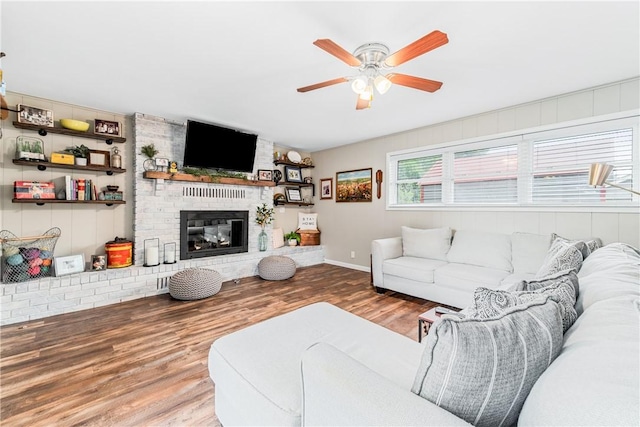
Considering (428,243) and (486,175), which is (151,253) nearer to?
(428,243)

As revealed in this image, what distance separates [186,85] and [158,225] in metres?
2.03

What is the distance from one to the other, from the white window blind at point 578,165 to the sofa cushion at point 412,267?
1498 millimetres

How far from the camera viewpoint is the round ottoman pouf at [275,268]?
14.1 feet

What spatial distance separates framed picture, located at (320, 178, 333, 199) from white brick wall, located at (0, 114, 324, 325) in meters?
1.17

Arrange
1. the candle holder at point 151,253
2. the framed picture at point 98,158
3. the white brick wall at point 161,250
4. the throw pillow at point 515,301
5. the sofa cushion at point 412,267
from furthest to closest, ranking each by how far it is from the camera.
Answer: the candle holder at point 151,253 < the framed picture at point 98,158 < the sofa cushion at point 412,267 < the white brick wall at point 161,250 < the throw pillow at point 515,301

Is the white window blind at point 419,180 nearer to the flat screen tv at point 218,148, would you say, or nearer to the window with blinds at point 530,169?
the window with blinds at point 530,169

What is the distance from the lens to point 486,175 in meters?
3.71

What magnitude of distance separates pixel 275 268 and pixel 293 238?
4.24 ft

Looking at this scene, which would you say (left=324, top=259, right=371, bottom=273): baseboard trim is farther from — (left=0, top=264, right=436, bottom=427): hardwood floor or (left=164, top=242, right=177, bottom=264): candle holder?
(left=164, top=242, right=177, bottom=264): candle holder

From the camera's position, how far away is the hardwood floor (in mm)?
1587

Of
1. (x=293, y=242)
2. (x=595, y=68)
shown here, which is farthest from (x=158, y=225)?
(x=595, y=68)

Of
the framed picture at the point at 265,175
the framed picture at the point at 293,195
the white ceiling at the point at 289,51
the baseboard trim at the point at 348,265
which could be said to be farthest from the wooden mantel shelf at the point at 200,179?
the baseboard trim at the point at 348,265

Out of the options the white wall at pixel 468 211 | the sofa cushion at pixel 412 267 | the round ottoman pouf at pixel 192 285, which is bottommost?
the round ottoman pouf at pixel 192 285

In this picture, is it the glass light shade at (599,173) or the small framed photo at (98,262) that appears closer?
the glass light shade at (599,173)
